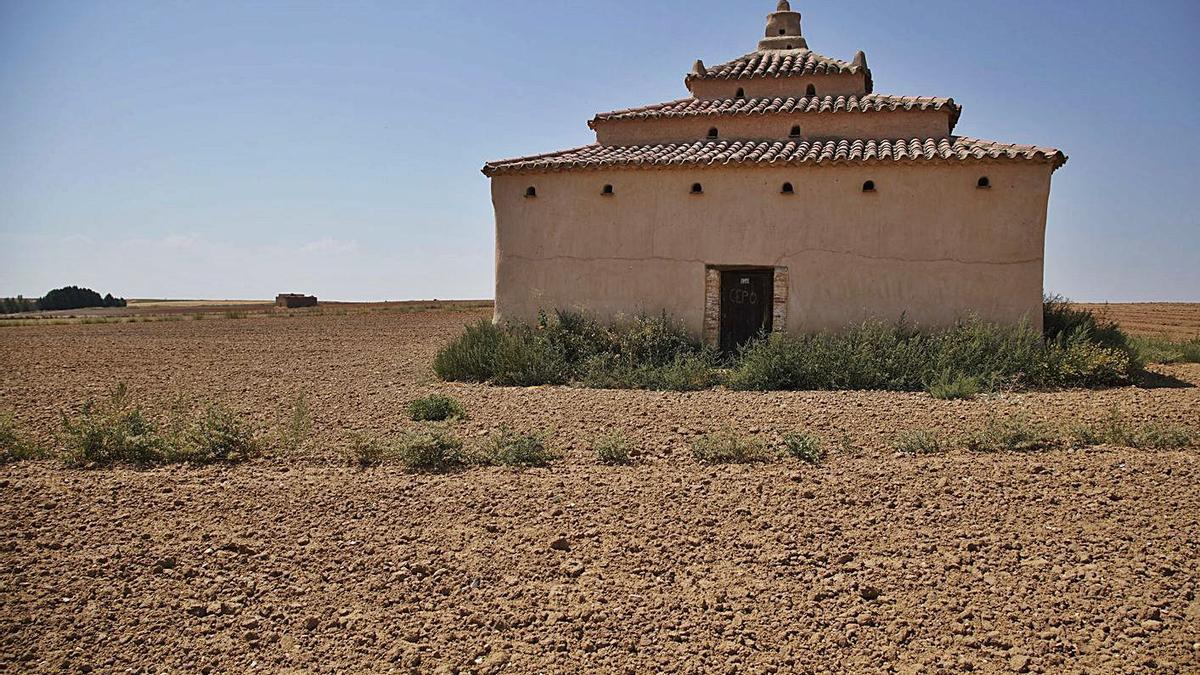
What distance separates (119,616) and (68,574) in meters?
0.84

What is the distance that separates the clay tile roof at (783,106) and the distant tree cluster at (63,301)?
171ft

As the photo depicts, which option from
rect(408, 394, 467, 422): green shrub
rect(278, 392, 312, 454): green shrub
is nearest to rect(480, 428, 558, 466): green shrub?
rect(408, 394, 467, 422): green shrub

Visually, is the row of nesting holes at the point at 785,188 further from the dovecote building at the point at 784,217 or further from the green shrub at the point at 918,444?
the green shrub at the point at 918,444

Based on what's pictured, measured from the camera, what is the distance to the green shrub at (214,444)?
8.40 metres

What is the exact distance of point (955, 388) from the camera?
1091cm

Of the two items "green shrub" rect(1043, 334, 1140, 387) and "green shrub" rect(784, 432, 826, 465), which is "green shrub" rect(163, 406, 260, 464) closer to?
"green shrub" rect(784, 432, 826, 465)

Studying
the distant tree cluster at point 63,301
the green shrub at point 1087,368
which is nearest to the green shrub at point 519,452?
the green shrub at point 1087,368

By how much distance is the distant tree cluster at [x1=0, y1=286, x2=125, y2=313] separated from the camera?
173 feet

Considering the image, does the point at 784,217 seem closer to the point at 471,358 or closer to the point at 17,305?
the point at 471,358

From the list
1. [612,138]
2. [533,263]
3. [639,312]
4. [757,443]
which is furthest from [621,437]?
[612,138]

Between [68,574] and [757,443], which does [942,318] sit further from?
[68,574]

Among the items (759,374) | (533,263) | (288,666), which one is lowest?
(288,666)

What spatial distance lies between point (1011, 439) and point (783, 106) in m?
9.44

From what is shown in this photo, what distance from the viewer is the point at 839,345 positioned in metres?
13.0
